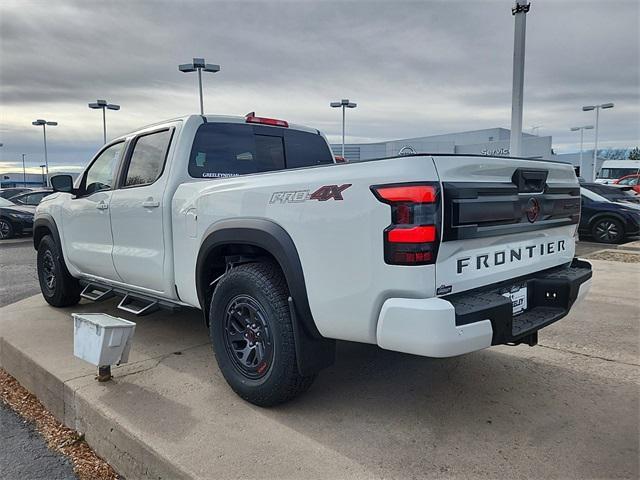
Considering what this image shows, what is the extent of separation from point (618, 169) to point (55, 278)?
40.5 meters

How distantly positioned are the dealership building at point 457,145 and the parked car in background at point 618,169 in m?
4.89

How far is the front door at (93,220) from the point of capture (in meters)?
4.68

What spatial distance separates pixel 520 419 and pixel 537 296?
73 cm

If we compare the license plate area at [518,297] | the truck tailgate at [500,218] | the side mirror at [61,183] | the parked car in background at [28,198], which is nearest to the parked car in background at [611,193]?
the truck tailgate at [500,218]

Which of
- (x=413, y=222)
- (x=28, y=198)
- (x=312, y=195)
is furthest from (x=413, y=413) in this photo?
(x=28, y=198)

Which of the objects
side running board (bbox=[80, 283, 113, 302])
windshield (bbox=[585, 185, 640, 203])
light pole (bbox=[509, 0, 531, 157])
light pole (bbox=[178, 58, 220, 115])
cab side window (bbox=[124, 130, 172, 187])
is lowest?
side running board (bbox=[80, 283, 113, 302])

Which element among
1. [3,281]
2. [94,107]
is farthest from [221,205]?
[94,107]

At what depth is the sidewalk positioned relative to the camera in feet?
8.30

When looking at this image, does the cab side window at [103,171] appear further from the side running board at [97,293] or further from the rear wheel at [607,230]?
the rear wheel at [607,230]

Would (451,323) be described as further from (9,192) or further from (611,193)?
(9,192)

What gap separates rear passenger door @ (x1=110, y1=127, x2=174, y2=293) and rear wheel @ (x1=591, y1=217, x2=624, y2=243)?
1086 centimetres

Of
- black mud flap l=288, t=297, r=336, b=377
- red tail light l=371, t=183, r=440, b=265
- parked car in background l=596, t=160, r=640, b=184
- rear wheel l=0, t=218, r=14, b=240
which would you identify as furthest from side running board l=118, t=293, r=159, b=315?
parked car in background l=596, t=160, r=640, b=184

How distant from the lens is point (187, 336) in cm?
457

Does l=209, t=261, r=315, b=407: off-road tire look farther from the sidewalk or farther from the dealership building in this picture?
the dealership building
